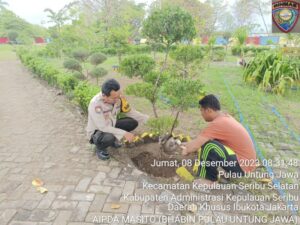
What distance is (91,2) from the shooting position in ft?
78.8

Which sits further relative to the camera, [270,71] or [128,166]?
[270,71]

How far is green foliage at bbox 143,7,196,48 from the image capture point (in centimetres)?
274

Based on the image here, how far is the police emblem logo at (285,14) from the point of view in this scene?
3741mm

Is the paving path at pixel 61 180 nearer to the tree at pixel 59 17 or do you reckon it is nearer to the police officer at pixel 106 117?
the police officer at pixel 106 117

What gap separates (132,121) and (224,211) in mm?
1778

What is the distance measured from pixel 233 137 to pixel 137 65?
5.24ft

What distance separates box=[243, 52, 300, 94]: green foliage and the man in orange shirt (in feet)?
15.7

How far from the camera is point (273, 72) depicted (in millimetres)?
7086

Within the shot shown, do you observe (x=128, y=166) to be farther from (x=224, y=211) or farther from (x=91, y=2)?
(x=91, y=2)

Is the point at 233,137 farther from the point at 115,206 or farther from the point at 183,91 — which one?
the point at 115,206

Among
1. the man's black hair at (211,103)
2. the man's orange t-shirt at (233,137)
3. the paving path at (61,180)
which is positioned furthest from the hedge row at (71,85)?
the man's orange t-shirt at (233,137)

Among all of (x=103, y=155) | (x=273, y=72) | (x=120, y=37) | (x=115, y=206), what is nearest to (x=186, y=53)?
(x=103, y=155)

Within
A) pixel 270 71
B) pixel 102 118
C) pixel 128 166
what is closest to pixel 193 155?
pixel 128 166

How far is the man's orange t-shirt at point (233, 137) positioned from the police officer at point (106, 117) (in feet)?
3.33
